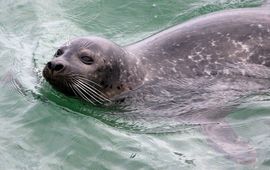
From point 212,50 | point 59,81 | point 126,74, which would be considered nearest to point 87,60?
point 59,81

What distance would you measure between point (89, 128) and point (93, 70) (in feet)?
3.39

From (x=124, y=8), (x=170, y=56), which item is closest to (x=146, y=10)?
(x=124, y=8)

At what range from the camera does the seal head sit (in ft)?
28.3

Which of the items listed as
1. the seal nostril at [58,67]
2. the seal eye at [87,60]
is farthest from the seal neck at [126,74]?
the seal nostril at [58,67]

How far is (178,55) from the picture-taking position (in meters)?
9.45

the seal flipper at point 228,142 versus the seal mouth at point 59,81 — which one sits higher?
the seal mouth at point 59,81

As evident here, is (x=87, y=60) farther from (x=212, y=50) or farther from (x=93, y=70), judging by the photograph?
(x=212, y=50)

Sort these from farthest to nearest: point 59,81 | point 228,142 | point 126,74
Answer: point 126,74
point 59,81
point 228,142

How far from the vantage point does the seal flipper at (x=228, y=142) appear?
7.30 m

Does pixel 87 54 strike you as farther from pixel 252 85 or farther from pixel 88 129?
pixel 252 85

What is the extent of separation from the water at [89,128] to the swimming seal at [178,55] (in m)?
0.38

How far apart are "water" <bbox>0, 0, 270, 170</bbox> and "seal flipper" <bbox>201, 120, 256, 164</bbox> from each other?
0.09 meters

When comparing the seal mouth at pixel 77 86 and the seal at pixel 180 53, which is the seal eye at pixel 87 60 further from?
the seal mouth at pixel 77 86

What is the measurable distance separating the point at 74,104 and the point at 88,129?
81cm
